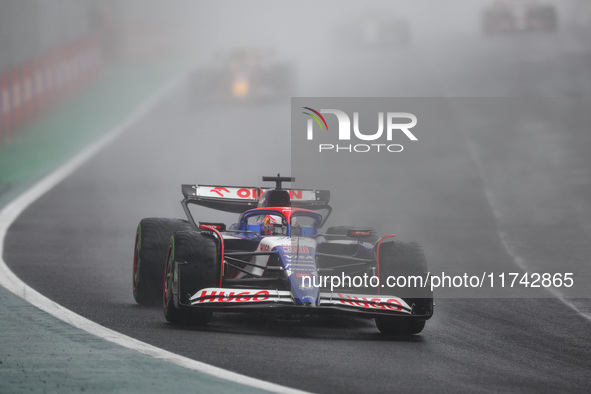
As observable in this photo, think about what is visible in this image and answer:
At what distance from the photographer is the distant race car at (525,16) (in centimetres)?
4700

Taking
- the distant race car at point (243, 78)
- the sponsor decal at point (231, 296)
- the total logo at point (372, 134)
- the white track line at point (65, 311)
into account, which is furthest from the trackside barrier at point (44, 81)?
the sponsor decal at point (231, 296)

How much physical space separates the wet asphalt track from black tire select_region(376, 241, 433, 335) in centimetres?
16

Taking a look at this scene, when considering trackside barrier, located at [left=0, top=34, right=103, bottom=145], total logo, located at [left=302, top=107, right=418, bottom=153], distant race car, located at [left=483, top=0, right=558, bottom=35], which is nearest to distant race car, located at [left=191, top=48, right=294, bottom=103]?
total logo, located at [left=302, top=107, right=418, bottom=153]

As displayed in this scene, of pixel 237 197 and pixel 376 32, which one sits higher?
pixel 376 32

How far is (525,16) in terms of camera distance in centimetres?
4719

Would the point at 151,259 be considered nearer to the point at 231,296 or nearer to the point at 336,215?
the point at 231,296

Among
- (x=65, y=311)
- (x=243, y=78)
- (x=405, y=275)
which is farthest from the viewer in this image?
(x=243, y=78)

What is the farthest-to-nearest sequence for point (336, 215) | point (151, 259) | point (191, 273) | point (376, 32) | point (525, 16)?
1. point (376, 32)
2. point (525, 16)
3. point (336, 215)
4. point (151, 259)
5. point (191, 273)

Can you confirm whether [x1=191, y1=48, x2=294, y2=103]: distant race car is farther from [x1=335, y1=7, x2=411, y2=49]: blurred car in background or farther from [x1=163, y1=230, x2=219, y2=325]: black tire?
[x1=163, y1=230, x2=219, y2=325]: black tire

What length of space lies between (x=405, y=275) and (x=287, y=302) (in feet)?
3.92

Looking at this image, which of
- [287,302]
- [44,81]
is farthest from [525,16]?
[287,302]

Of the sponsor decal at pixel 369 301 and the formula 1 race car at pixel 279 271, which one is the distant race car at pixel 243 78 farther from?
the sponsor decal at pixel 369 301

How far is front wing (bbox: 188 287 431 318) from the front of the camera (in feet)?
31.1

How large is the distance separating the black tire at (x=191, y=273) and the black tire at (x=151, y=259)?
1330 mm
